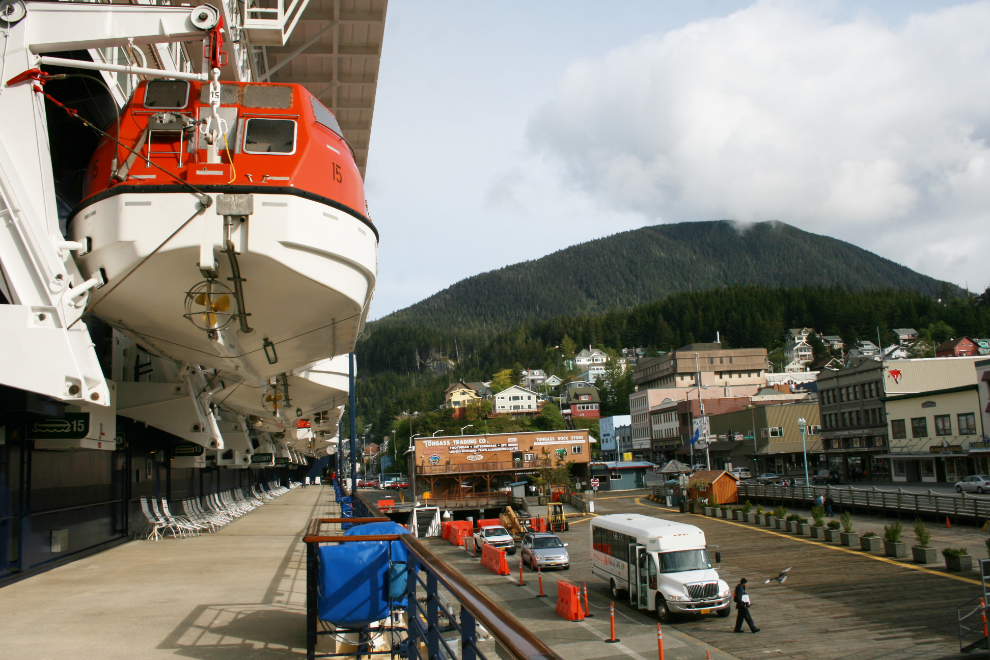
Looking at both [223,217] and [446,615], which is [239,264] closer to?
[223,217]

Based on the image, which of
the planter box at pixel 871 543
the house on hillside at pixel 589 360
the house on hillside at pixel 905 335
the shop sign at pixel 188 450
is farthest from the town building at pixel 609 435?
the shop sign at pixel 188 450

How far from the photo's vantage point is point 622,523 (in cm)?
1966

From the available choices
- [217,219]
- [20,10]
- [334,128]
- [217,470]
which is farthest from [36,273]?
[217,470]

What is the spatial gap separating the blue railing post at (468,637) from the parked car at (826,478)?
6128cm

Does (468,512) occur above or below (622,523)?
below

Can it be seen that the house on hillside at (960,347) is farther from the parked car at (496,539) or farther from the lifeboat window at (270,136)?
the lifeboat window at (270,136)

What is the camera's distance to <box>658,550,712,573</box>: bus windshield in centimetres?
1741

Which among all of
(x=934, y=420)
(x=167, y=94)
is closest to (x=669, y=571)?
(x=167, y=94)

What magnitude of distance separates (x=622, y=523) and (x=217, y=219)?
1522cm

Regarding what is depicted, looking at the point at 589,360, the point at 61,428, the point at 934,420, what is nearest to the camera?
the point at 61,428

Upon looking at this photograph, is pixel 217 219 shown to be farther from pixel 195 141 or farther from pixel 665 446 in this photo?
pixel 665 446

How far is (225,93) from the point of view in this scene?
27.8 feet

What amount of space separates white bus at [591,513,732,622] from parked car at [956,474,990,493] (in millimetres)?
28577

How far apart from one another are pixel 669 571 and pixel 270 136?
14.1 meters
